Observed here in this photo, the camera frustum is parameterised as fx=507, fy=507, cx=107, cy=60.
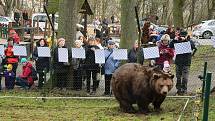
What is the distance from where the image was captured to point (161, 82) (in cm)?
1088

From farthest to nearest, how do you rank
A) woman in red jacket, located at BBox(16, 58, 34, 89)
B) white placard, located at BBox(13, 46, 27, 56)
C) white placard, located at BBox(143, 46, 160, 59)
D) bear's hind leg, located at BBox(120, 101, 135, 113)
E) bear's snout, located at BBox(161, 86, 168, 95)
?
woman in red jacket, located at BBox(16, 58, 34, 89) → white placard, located at BBox(13, 46, 27, 56) → white placard, located at BBox(143, 46, 160, 59) → bear's hind leg, located at BBox(120, 101, 135, 113) → bear's snout, located at BBox(161, 86, 168, 95)

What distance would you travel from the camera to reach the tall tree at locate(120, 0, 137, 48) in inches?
712

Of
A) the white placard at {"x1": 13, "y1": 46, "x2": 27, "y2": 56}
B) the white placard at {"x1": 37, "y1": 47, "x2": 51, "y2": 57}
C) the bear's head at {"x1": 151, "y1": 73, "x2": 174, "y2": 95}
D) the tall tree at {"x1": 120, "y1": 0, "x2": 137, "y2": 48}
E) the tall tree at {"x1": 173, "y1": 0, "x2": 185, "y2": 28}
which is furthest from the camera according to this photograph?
the tall tree at {"x1": 173, "y1": 0, "x2": 185, "y2": 28}

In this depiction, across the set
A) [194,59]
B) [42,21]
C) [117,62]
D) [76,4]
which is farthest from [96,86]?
[42,21]

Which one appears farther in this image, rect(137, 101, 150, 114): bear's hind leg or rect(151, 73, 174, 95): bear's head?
rect(137, 101, 150, 114): bear's hind leg

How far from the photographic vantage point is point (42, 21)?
155 feet

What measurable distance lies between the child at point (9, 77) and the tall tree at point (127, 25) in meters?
4.07

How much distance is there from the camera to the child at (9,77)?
16.5m

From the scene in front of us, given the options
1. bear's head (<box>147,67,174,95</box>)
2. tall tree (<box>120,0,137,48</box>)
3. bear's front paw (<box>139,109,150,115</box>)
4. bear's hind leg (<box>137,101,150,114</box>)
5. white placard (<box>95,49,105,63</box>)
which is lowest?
bear's front paw (<box>139,109,150,115</box>)

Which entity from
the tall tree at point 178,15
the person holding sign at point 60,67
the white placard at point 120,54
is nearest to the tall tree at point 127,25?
the white placard at point 120,54

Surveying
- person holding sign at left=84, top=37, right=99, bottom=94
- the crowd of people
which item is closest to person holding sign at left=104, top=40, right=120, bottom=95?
the crowd of people

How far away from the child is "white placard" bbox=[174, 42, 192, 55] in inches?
211

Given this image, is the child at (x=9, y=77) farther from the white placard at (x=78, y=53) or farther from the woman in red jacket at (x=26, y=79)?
the white placard at (x=78, y=53)

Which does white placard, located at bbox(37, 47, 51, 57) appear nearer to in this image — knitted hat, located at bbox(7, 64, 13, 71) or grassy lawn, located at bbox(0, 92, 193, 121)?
knitted hat, located at bbox(7, 64, 13, 71)
